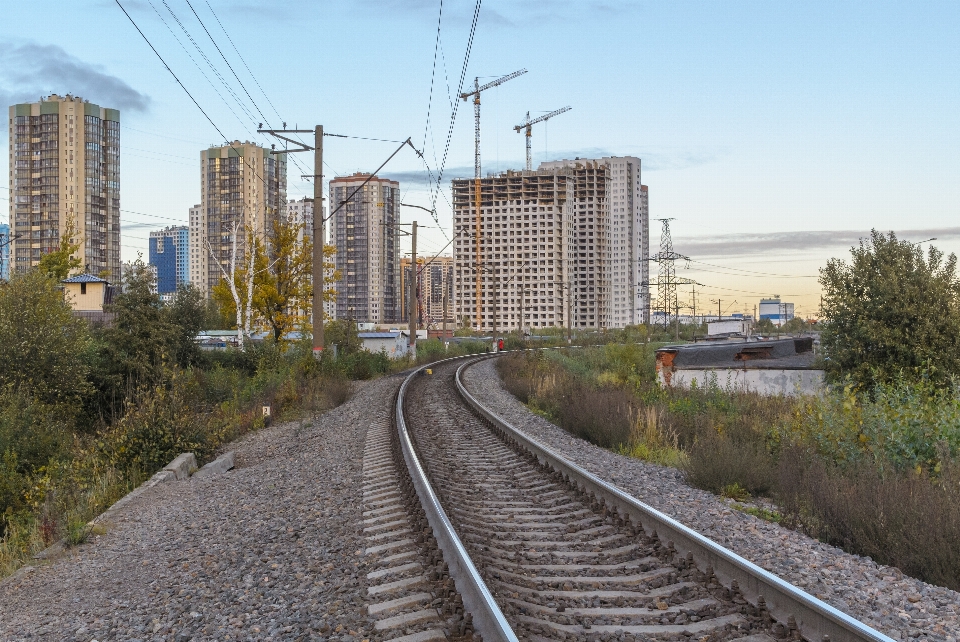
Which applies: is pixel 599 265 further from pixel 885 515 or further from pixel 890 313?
pixel 885 515

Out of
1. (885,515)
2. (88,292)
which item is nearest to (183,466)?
(885,515)

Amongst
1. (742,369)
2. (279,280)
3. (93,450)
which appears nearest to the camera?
(93,450)

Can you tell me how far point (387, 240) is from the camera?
15650cm

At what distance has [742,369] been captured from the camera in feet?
80.4

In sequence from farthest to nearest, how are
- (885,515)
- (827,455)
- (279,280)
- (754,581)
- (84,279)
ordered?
(84,279), (279,280), (827,455), (885,515), (754,581)

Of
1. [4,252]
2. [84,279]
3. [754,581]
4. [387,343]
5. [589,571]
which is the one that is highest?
[4,252]

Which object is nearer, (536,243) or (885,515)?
(885,515)

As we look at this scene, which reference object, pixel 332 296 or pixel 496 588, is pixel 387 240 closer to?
pixel 332 296

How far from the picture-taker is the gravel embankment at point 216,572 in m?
5.10

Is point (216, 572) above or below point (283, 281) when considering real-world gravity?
below

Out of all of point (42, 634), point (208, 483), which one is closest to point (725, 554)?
point (42, 634)

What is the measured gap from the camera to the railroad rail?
4559mm

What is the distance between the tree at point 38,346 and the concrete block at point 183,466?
7.35 metres

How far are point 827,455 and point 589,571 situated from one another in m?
5.44
